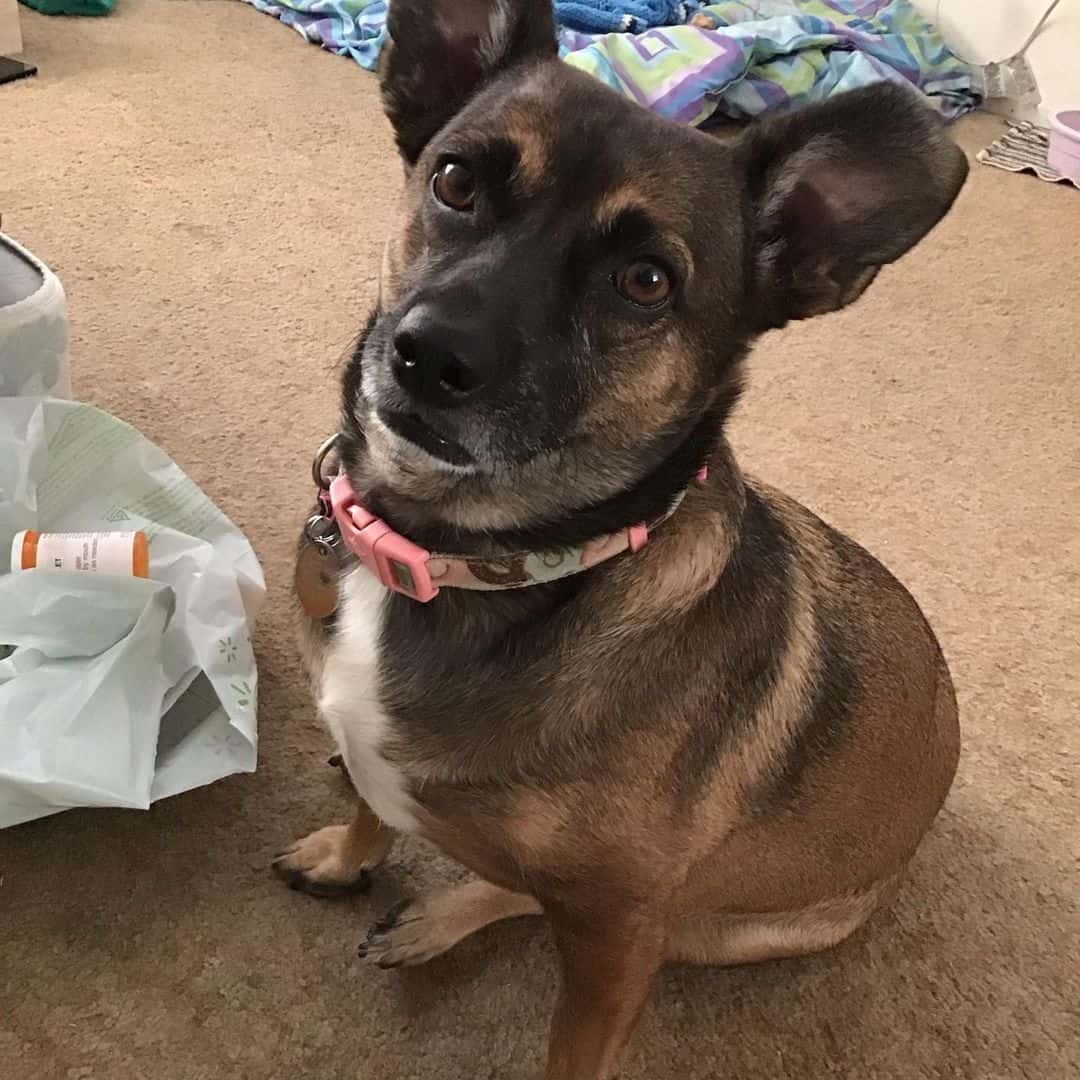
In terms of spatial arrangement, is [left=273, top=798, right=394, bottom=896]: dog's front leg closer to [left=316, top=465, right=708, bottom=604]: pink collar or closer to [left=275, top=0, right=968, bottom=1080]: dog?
[left=275, top=0, right=968, bottom=1080]: dog

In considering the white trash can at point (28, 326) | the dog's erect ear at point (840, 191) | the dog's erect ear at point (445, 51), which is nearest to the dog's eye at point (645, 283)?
the dog's erect ear at point (840, 191)

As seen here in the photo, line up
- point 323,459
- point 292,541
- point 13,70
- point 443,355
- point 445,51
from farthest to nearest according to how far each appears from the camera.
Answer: point 13,70, point 292,541, point 323,459, point 445,51, point 443,355

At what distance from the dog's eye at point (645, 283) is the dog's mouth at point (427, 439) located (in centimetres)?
22

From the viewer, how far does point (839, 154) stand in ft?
3.44

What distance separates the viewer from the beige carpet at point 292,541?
143cm

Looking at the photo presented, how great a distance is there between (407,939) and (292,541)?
0.76 meters

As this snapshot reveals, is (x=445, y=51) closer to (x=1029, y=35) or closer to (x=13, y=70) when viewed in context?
(x=13, y=70)

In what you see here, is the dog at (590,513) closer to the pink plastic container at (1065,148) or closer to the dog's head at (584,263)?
the dog's head at (584,263)

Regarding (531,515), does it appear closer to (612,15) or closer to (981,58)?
(612,15)

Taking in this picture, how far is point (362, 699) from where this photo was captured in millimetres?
1220

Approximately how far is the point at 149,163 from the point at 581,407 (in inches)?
88.0

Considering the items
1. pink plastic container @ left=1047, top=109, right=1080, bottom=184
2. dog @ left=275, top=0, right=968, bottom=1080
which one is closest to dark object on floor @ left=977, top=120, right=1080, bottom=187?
pink plastic container @ left=1047, top=109, right=1080, bottom=184

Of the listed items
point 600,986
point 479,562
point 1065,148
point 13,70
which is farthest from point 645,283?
point 1065,148

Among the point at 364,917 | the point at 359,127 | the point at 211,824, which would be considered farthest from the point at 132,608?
the point at 359,127
